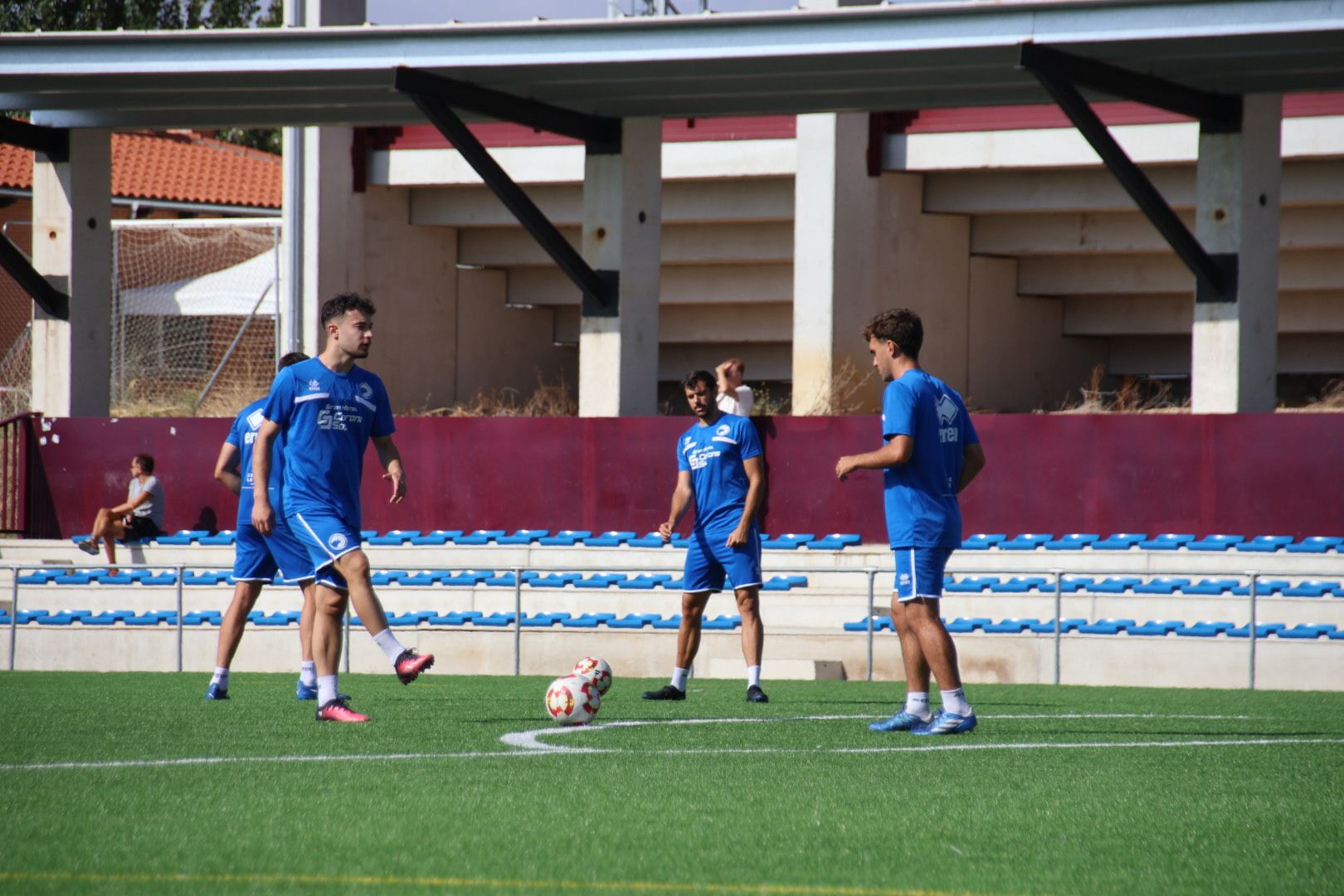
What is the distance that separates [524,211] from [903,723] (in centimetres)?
1252

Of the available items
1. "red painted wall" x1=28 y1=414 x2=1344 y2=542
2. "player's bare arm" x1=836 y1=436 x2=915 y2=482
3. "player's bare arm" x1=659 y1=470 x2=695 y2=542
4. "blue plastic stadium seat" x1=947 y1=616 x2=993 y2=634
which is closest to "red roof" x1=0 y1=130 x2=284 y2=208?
"red painted wall" x1=28 y1=414 x2=1344 y2=542

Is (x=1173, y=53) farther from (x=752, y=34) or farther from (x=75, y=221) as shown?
(x=75, y=221)

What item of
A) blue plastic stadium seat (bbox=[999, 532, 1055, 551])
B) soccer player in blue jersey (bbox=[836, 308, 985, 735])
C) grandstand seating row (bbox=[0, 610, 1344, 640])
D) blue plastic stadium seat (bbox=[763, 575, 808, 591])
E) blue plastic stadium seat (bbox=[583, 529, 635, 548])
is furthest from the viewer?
blue plastic stadium seat (bbox=[583, 529, 635, 548])

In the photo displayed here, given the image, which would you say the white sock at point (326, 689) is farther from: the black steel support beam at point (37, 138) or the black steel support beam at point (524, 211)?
the black steel support beam at point (37, 138)

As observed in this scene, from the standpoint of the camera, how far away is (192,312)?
2842cm

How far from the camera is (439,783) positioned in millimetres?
6078

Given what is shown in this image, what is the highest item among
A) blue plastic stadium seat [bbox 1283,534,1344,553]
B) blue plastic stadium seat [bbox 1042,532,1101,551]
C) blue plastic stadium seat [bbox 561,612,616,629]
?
blue plastic stadium seat [bbox 1283,534,1344,553]

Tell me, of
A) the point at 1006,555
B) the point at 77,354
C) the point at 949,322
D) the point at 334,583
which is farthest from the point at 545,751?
the point at 949,322

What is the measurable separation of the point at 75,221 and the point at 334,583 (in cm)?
1586

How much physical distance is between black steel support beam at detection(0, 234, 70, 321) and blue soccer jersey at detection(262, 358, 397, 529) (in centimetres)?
1450

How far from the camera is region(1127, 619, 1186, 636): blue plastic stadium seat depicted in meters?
14.4

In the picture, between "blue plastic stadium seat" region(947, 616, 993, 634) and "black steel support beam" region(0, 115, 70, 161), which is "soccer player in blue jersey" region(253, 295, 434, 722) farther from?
"black steel support beam" region(0, 115, 70, 161)

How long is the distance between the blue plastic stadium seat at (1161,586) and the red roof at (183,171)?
24620 millimetres

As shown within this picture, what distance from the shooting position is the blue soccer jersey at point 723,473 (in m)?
10.3
